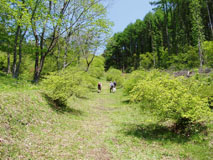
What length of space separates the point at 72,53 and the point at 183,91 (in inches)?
661

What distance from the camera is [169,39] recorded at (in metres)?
42.8

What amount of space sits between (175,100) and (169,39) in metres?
41.0

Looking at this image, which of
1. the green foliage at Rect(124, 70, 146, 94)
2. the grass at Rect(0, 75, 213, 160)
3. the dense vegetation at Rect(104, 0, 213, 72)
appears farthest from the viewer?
the dense vegetation at Rect(104, 0, 213, 72)

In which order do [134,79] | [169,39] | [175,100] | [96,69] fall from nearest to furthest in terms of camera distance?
[175,100]
[134,79]
[96,69]
[169,39]

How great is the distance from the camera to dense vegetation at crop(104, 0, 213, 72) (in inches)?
886

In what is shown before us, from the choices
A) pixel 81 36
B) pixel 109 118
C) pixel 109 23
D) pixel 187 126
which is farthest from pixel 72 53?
pixel 187 126

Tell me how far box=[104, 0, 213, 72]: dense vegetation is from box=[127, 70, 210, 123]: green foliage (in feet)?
39.9

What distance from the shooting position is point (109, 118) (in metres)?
10.2

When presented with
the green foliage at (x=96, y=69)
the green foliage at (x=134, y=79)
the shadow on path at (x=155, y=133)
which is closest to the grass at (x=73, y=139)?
the shadow on path at (x=155, y=133)

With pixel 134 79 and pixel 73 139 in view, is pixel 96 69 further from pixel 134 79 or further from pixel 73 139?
pixel 73 139

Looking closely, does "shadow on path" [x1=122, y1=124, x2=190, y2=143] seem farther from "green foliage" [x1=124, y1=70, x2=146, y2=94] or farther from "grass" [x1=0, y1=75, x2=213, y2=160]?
"green foliage" [x1=124, y1=70, x2=146, y2=94]

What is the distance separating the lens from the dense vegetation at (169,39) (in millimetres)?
22500

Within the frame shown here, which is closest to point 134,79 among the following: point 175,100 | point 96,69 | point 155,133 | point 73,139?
point 155,133

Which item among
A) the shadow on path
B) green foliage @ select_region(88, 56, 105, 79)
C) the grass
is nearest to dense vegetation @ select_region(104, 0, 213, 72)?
green foliage @ select_region(88, 56, 105, 79)
